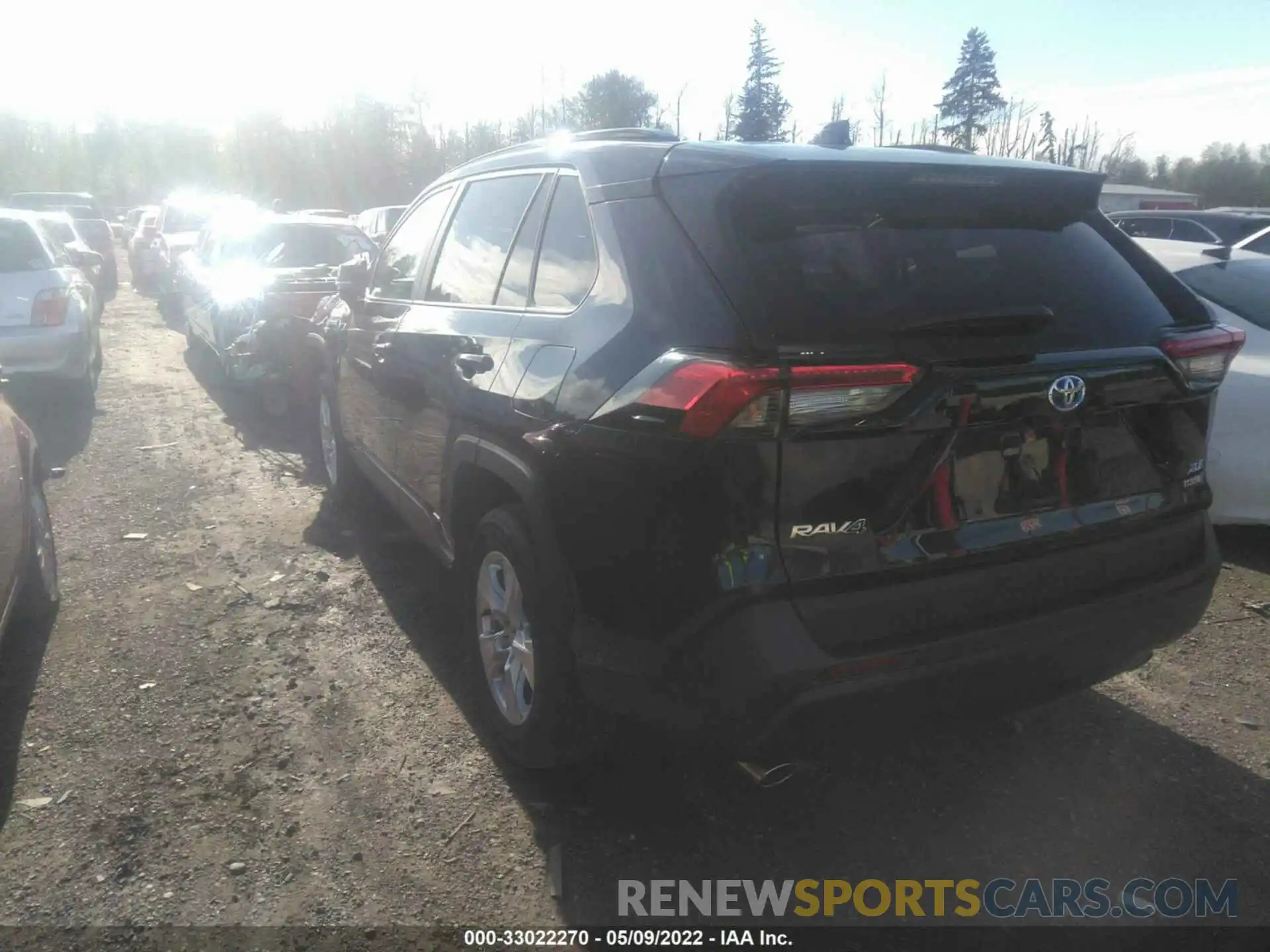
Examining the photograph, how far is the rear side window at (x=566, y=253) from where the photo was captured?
281cm

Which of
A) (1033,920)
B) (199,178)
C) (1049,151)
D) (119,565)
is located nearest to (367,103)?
(199,178)

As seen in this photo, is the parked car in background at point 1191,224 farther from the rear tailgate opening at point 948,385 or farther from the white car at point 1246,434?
the rear tailgate opening at point 948,385

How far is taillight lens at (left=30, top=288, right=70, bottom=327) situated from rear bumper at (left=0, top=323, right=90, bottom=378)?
5 cm

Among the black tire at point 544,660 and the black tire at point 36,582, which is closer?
the black tire at point 544,660

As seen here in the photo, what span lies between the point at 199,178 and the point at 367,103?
16473mm

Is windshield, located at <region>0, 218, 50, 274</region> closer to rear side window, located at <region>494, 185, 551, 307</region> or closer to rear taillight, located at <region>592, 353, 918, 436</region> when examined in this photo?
rear side window, located at <region>494, 185, 551, 307</region>

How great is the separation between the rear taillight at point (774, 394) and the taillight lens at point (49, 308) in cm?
785

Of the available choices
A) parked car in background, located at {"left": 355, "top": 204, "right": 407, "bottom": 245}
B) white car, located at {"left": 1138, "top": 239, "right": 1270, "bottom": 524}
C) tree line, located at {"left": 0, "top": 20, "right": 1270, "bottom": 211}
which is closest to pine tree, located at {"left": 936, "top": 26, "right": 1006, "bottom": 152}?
tree line, located at {"left": 0, "top": 20, "right": 1270, "bottom": 211}

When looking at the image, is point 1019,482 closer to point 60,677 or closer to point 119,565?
point 60,677

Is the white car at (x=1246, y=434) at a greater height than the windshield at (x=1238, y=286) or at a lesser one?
lesser

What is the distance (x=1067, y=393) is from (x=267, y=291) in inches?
274

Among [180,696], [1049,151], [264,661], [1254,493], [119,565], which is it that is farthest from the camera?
[1049,151]

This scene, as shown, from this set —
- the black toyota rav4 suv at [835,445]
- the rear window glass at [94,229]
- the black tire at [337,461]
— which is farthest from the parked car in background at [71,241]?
the black toyota rav4 suv at [835,445]

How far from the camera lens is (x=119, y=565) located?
4969 mm
